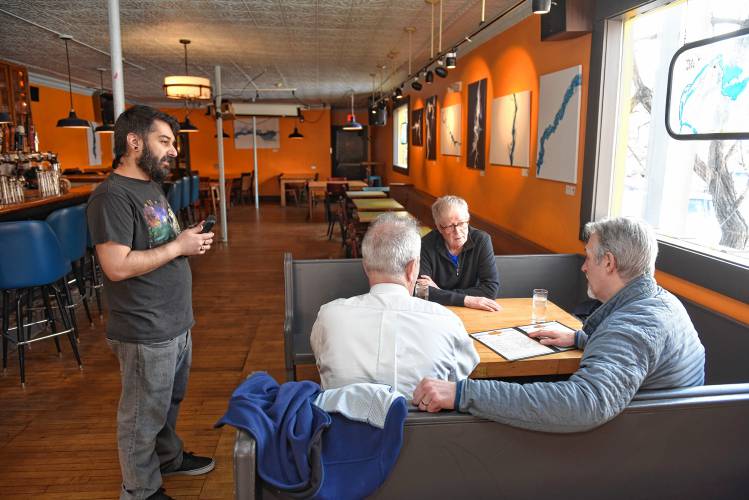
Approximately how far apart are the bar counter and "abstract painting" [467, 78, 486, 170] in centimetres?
425

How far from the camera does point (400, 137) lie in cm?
1262

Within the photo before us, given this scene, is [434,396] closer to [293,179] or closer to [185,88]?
[185,88]

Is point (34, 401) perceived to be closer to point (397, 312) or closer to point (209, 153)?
point (397, 312)

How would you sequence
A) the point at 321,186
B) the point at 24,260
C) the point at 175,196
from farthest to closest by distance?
the point at 321,186 → the point at 175,196 → the point at 24,260

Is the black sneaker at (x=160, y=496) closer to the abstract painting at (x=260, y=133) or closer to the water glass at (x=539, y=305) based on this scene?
the water glass at (x=539, y=305)

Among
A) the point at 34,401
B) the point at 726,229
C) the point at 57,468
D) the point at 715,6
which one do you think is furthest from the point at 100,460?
the point at 715,6

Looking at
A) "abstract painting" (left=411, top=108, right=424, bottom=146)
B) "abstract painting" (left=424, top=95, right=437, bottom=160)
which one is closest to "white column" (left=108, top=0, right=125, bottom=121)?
"abstract painting" (left=424, top=95, right=437, bottom=160)

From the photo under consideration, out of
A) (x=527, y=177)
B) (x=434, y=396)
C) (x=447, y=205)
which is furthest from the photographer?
(x=527, y=177)

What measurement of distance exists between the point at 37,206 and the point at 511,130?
429cm

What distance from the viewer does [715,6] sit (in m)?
2.74

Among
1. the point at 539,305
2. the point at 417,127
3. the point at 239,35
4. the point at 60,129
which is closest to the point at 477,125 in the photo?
the point at 239,35

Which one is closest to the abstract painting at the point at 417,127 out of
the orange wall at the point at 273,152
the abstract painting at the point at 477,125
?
the abstract painting at the point at 477,125

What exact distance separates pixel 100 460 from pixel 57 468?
0.18m

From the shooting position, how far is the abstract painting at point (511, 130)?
5.01 meters
